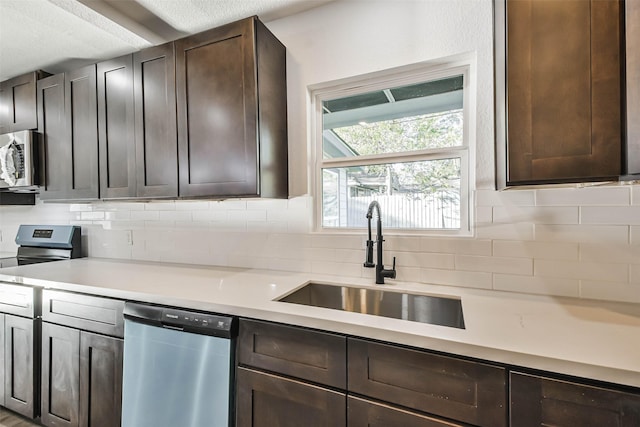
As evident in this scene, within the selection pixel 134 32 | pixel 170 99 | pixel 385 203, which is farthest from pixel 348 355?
pixel 134 32

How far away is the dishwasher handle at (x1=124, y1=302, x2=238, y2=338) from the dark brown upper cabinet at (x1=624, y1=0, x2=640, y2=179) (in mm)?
1476

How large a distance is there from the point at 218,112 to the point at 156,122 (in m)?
0.46

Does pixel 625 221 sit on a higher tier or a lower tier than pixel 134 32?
lower

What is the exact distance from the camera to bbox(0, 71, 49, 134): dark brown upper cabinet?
2207 mm

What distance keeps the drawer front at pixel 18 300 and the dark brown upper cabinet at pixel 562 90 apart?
2532mm

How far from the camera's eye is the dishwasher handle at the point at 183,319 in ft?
3.95

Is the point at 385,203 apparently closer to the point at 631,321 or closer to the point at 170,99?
the point at 631,321

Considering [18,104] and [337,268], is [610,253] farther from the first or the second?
[18,104]

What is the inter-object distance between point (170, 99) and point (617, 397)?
2258mm

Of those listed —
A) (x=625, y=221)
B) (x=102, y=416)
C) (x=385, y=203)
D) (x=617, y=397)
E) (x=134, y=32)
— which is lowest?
(x=102, y=416)

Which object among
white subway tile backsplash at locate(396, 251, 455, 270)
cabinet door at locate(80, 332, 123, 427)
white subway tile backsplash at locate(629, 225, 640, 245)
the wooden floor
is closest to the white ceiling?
white subway tile backsplash at locate(396, 251, 455, 270)

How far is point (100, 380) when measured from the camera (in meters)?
1.48

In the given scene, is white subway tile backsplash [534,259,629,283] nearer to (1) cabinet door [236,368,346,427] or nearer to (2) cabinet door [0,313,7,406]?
(1) cabinet door [236,368,346,427]

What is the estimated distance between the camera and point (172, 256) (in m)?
2.21
